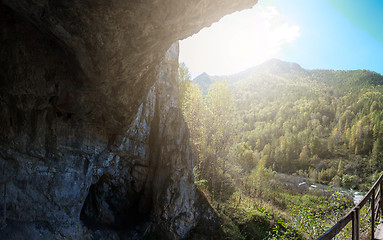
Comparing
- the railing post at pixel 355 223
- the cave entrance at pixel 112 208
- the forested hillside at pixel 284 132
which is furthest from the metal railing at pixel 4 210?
the forested hillside at pixel 284 132

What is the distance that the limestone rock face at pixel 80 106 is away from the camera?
4309 mm

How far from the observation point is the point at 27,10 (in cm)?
395

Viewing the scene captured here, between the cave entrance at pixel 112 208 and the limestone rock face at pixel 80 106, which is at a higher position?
the limestone rock face at pixel 80 106

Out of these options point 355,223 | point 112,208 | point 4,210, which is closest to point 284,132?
point 112,208

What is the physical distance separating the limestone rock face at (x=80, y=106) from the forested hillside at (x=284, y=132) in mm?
7334

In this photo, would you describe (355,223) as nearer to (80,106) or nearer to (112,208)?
(80,106)

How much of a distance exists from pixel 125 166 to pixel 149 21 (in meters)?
6.72

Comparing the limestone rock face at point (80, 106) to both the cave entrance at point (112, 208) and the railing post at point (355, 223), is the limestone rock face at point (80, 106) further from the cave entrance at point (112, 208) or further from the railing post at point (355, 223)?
the railing post at point (355, 223)

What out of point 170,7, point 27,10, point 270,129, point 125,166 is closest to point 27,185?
point 125,166

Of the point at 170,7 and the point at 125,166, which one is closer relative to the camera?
the point at 170,7

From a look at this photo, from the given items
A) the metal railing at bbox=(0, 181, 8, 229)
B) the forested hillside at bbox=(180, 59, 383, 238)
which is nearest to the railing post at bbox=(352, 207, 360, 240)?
the forested hillside at bbox=(180, 59, 383, 238)

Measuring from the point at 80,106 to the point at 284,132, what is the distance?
3902 inches

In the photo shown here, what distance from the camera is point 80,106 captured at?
6246 millimetres

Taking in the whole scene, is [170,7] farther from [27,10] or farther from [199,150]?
[199,150]
